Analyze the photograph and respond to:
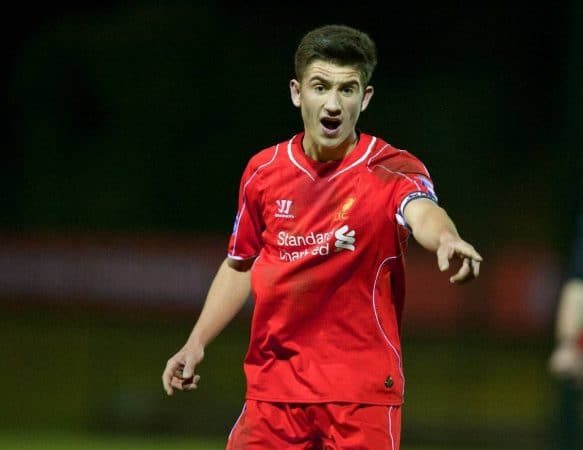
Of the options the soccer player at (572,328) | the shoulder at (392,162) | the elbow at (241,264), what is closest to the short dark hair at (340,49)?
the shoulder at (392,162)

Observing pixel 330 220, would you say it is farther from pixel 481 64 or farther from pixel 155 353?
pixel 481 64

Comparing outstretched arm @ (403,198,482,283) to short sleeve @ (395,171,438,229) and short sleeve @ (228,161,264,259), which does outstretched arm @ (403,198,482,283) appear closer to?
short sleeve @ (395,171,438,229)

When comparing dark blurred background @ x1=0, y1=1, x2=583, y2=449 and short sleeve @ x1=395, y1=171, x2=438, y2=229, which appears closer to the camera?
short sleeve @ x1=395, y1=171, x2=438, y2=229

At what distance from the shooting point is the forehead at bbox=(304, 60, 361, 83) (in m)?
3.96

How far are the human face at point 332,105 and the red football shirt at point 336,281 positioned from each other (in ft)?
0.18

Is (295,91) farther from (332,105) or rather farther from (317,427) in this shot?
(317,427)

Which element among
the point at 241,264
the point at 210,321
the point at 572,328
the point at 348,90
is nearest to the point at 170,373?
the point at 210,321

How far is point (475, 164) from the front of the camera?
16.0 meters

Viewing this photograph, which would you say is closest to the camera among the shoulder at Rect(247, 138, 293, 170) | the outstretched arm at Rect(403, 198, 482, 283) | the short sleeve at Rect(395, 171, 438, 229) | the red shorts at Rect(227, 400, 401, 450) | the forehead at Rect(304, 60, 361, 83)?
the outstretched arm at Rect(403, 198, 482, 283)

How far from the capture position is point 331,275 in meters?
3.90

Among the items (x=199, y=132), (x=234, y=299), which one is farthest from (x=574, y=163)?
(x=199, y=132)

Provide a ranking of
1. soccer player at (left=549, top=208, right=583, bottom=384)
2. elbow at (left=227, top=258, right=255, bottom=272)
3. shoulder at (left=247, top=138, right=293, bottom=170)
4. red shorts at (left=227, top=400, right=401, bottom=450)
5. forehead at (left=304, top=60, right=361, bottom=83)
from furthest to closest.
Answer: soccer player at (left=549, top=208, right=583, bottom=384), elbow at (left=227, top=258, right=255, bottom=272), shoulder at (left=247, top=138, right=293, bottom=170), forehead at (left=304, top=60, right=361, bottom=83), red shorts at (left=227, top=400, right=401, bottom=450)

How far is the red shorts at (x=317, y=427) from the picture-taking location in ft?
12.7

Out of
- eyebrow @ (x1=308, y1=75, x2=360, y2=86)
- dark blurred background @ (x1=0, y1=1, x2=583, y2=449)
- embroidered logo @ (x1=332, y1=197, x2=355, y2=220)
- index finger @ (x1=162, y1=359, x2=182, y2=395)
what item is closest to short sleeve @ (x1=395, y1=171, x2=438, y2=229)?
embroidered logo @ (x1=332, y1=197, x2=355, y2=220)
